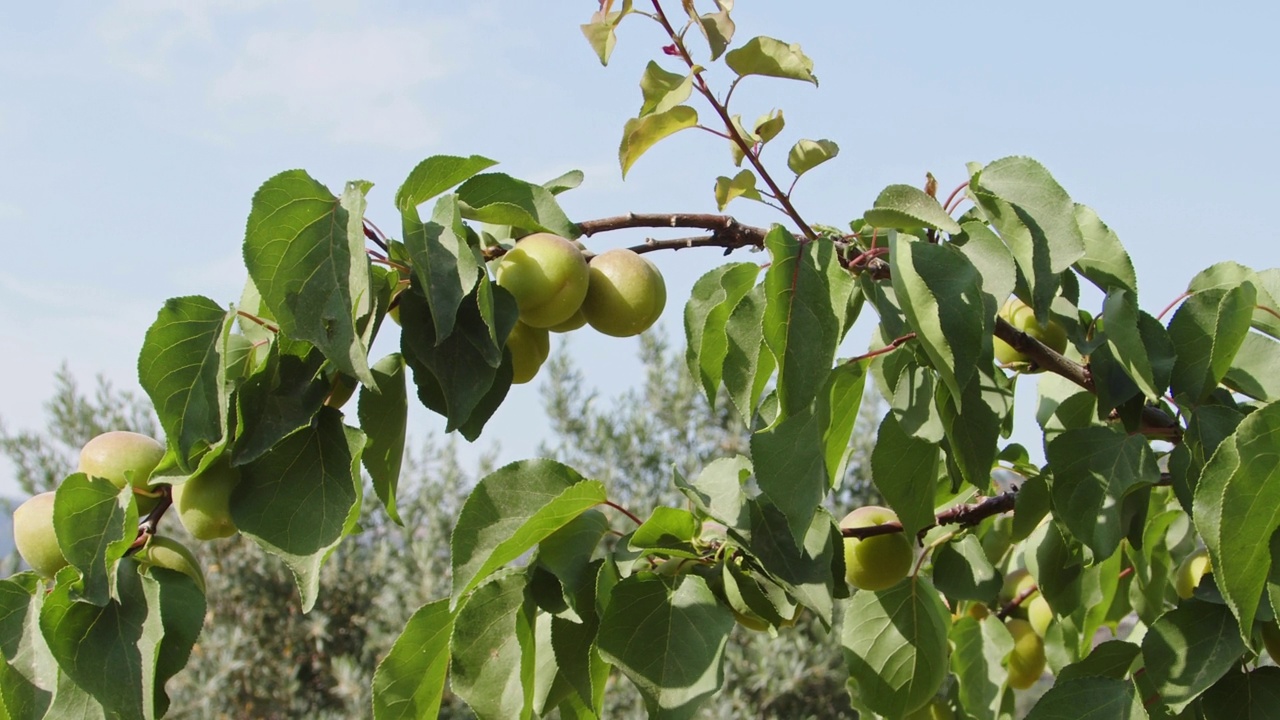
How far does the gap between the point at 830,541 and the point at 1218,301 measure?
0.44 meters

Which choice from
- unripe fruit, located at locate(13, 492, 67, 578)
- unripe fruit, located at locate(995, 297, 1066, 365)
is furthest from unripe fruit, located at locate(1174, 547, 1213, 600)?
unripe fruit, located at locate(13, 492, 67, 578)

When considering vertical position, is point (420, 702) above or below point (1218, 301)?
below

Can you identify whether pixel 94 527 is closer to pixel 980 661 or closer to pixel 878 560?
pixel 878 560

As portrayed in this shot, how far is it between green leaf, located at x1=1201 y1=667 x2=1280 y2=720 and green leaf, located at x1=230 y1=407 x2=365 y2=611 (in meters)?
0.80

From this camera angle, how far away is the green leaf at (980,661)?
144 centimetres

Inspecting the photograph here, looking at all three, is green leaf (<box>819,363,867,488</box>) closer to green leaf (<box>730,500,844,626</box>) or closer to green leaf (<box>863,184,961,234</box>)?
green leaf (<box>730,500,844,626</box>)

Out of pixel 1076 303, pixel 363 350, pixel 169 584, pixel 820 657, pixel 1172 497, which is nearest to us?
Result: pixel 363 350

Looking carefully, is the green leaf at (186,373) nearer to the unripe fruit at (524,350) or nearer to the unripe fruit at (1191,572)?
the unripe fruit at (524,350)

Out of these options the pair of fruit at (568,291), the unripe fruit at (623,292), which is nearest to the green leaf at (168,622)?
the pair of fruit at (568,291)

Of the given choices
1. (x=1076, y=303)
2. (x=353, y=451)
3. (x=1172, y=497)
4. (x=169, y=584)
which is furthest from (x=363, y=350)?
(x=1172, y=497)

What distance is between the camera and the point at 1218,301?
41.1 inches

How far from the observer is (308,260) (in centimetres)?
86

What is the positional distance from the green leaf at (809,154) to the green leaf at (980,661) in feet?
2.47

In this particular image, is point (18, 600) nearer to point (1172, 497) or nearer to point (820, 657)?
point (1172, 497)
